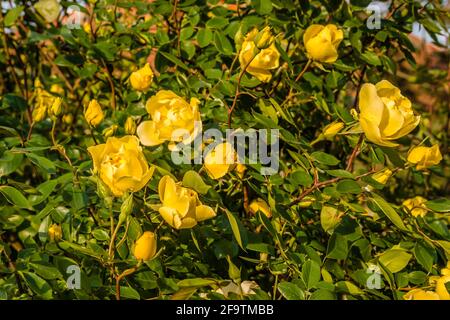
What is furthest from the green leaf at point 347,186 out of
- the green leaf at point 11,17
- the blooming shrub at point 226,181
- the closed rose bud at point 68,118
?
the closed rose bud at point 68,118

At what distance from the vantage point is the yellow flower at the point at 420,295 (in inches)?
37.2

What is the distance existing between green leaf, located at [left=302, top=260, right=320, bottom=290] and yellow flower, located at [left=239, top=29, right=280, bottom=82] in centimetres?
37

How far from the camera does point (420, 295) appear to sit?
95 centimetres

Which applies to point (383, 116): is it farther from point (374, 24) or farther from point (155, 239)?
point (374, 24)

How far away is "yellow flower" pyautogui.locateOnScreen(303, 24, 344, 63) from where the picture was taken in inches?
44.8

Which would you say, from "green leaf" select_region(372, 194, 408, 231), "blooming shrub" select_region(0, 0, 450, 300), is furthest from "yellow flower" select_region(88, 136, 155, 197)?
"green leaf" select_region(372, 194, 408, 231)

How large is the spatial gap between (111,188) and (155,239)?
104 millimetres

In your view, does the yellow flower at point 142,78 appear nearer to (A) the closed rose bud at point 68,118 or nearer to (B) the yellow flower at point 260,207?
(B) the yellow flower at point 260,207

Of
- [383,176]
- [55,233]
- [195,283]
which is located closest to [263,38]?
[383,176]

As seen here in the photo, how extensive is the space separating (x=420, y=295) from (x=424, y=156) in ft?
0.83

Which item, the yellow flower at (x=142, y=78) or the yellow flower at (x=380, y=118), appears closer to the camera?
the yellow flower at (x=380, y=118)

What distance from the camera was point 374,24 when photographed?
1357 mm

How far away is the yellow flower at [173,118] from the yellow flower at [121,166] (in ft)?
0.26

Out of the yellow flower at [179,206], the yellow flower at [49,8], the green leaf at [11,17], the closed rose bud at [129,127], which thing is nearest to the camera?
the yellow flower at [179,206]
